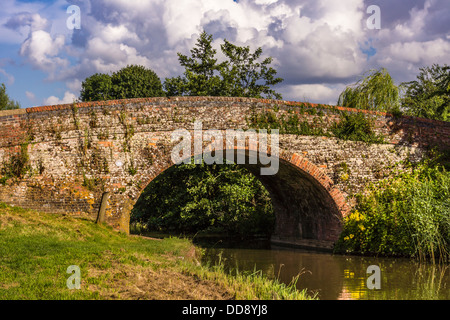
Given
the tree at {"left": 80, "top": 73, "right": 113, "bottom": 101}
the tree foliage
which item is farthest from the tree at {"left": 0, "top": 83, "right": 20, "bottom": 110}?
the tree foliage

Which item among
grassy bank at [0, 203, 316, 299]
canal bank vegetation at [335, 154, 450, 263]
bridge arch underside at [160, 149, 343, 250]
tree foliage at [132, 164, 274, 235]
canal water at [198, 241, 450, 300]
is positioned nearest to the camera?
→ grassy bank at [0, 203, 316, 299]

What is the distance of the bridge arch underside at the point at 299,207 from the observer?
13.2 m

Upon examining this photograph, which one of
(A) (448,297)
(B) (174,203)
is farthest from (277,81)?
(A) (448,297)

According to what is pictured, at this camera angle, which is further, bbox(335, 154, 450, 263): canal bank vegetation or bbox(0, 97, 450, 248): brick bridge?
bbox(0, 97, 450, 248): brick bridge

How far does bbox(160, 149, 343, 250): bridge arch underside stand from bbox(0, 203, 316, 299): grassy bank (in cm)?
467

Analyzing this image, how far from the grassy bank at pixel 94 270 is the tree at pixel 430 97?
10252 millimetres

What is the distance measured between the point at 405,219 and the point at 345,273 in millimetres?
2145

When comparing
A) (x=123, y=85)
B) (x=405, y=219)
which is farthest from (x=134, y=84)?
(x=405, y=219)

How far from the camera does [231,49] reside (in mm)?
27594

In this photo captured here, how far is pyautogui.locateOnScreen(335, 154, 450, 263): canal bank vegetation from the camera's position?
10492mm

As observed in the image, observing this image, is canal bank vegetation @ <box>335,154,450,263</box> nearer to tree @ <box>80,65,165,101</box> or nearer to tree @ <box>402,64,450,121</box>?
tree @ <box>402,64,450,121</box>

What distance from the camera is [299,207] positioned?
15406 mm

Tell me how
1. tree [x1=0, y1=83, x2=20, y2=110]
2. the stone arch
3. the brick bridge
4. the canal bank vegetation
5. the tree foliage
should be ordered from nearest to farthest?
the canal bank vegetation → the brick bridge → the stone arch → the tree foliage → tree [x1=0, y1=83, x2=20, y2=110]

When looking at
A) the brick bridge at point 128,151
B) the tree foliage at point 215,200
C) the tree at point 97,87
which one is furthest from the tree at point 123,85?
the brick bridge at point 128,151
